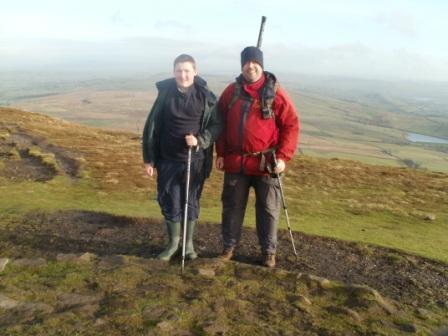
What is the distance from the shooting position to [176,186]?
10859 millimetres

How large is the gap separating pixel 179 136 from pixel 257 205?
245 cm

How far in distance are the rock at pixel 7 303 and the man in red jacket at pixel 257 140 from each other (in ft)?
16.5

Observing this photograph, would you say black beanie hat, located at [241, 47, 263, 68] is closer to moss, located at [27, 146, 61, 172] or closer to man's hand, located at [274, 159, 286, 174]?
man's hand, located at [274, 159, 286, 174]

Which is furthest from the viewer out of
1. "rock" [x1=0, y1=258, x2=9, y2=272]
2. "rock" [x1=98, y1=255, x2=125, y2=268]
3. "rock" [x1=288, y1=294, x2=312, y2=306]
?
"rock" [x1=98, y1=255, x2=125, y2=268]

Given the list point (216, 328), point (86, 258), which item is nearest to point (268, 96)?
point (216, 328)

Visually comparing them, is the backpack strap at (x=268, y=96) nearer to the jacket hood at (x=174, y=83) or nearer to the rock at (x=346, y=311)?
the jacket hood at (x=174, y=83)

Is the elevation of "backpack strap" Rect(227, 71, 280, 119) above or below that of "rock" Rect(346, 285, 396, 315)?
above

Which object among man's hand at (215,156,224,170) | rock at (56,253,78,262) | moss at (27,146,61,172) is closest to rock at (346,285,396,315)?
man's hand at (215,156,224,170)

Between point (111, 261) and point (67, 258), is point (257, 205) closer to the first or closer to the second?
point (111, 261)

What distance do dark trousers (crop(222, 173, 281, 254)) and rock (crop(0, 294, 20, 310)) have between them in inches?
198

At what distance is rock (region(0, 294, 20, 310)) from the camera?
761cm

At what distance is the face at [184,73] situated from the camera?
383 inches

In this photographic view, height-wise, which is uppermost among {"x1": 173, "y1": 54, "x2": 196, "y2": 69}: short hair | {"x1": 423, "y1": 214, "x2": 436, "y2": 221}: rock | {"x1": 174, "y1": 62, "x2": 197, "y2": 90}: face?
{"x1": 173, "y1": 54, "x2": 196, "y2": 69}: short hair

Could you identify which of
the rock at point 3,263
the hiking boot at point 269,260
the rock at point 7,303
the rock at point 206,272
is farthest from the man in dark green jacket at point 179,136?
the rock at point 7,303
